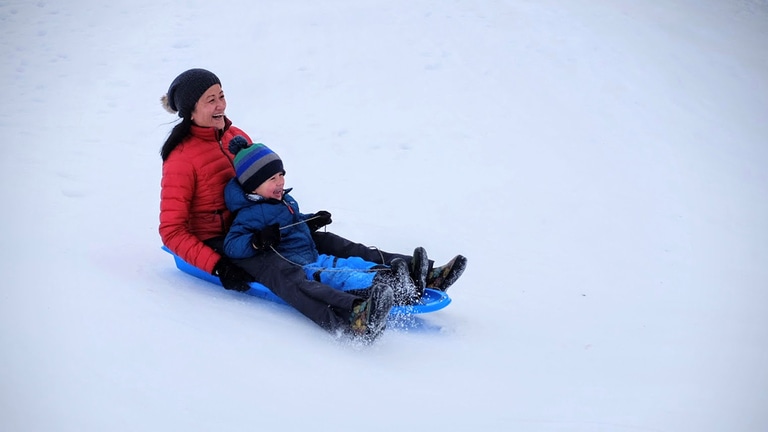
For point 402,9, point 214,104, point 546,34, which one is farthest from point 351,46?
point 214,104

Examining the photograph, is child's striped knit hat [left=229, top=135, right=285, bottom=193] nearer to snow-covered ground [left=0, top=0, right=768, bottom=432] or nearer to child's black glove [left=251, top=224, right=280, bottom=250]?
child's black glove [left=251, top=224, right=280, bottom=250]

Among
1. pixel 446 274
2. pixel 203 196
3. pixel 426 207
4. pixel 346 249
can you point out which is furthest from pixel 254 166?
pixel 426 207

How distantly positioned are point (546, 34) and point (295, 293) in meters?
5.90

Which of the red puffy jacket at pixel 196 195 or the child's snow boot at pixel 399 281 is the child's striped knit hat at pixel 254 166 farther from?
the child's snow boot at pixel 399 281

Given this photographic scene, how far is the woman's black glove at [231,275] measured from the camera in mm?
3096

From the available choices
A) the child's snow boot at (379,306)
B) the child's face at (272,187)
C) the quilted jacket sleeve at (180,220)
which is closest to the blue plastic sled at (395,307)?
the quilted jacket sleeve at (180,220)

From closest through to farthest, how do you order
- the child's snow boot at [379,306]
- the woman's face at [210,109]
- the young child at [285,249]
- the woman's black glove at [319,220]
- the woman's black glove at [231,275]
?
the child's snow boot at [379,306]
the young child at [285,249]
the woman's black glove at [231,275]
the woman's face at [210,109]
the woman's black glove at [319,220]

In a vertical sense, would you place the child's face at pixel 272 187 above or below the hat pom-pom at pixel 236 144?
below

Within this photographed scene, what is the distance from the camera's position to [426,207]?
4.88m

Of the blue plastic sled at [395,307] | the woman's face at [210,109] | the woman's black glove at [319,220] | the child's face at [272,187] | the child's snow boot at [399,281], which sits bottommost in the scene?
the blue plastic sled at [395,307]

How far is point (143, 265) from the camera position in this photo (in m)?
3.45

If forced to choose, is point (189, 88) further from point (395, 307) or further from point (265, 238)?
point (395, 307)

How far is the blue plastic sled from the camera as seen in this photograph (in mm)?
2988

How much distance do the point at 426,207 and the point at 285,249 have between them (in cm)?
189
